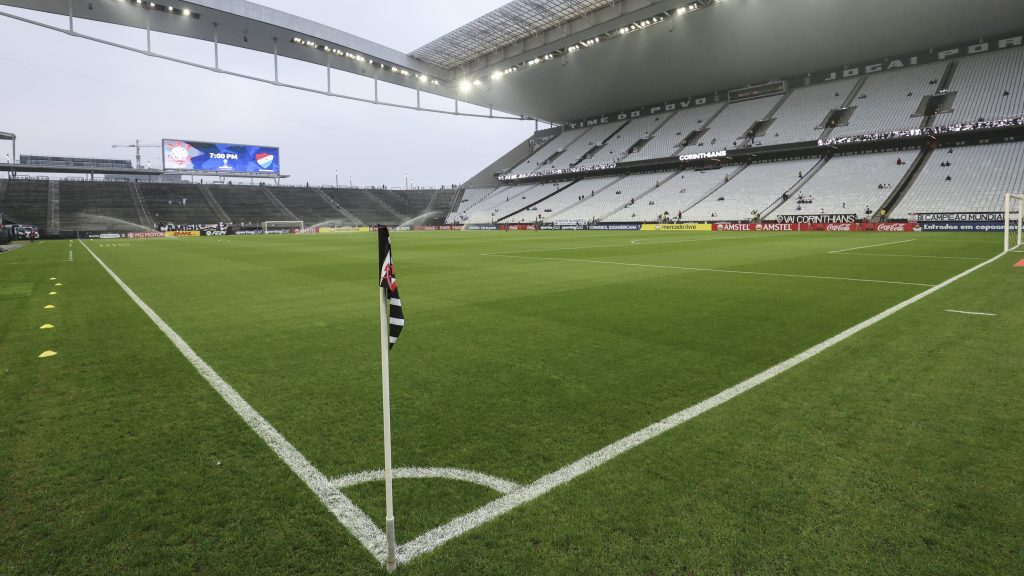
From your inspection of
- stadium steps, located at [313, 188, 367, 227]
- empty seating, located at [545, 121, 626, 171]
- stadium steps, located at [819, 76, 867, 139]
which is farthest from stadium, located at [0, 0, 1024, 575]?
stadium steps, located at [313, 188, 367, 227]

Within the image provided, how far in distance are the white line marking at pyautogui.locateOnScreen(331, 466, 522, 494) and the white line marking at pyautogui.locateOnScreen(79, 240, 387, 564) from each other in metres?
0.11

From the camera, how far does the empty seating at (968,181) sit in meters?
33.7

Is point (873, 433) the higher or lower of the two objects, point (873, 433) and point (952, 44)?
the lower

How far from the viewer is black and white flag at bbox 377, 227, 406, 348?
83.2 inches

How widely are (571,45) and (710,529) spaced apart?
141 ft

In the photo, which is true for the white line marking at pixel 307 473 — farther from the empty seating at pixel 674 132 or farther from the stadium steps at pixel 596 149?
the stadium steps at pixel 596 149

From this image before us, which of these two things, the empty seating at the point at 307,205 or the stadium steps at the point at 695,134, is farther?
the empty seating at the point at 307,205

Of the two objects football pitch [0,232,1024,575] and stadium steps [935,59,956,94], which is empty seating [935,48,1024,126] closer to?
stadium steps [935,59,956,94]

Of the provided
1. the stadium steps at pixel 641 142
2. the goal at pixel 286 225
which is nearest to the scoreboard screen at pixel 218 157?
the goal at pixel 286 225

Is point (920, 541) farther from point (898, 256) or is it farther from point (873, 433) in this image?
point (898, 256)

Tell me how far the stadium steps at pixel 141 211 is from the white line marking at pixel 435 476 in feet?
216

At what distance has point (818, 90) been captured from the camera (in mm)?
50031

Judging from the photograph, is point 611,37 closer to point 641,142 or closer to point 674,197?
point 674,197

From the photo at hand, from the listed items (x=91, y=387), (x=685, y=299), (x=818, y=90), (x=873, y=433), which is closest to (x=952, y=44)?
(x=818, y=90)
